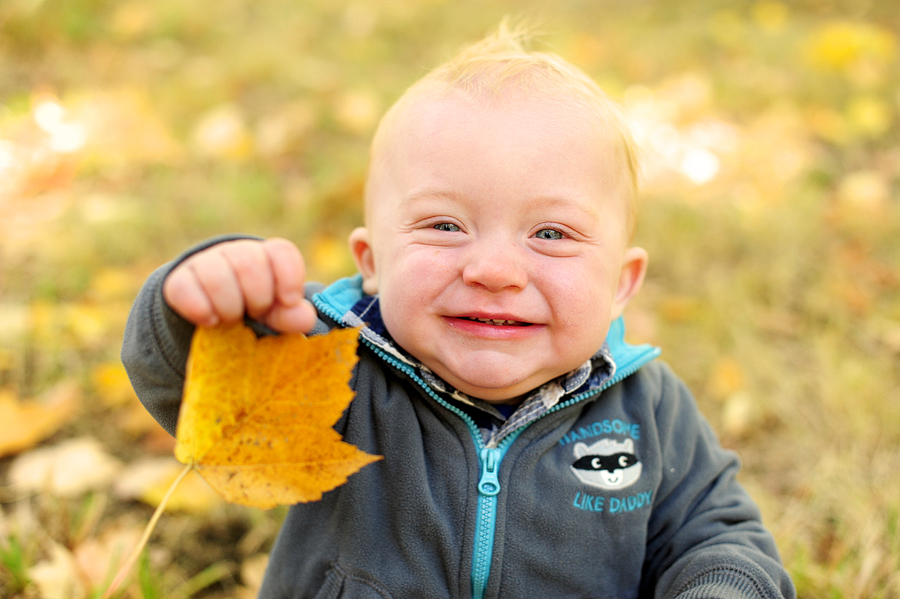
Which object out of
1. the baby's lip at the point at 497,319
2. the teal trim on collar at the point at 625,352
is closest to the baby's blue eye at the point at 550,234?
the baby's lip at the point at 497,319

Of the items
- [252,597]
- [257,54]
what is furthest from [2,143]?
[252,597]

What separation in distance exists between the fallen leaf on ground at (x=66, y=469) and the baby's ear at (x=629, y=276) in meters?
1.41

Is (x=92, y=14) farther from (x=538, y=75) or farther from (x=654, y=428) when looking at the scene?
(x=654, y=428)

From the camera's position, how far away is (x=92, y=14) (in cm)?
426

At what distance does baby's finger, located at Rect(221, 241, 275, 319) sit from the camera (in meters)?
1.04

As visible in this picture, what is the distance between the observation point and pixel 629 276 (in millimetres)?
1577

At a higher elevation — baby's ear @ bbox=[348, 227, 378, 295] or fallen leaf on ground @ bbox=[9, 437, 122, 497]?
baby's ear @ bbox=[348, 227, 378, 295]

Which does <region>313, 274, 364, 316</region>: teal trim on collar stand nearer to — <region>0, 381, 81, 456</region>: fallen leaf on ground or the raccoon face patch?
the raccoon face patch

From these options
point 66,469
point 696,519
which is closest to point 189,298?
point 696,519

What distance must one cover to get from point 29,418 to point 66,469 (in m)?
0.20

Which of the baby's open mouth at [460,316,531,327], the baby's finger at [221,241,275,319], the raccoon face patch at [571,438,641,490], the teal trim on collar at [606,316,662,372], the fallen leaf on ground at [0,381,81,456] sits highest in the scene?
the baby's finger at [221,241,275,319]

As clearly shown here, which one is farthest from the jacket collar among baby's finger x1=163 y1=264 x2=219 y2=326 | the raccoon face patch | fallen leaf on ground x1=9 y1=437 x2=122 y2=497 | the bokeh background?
fallen leaf on ground x1=9 y1=437 x2=122 y2=497

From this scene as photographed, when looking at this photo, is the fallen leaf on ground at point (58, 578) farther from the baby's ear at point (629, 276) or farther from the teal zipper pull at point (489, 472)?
the baby's ear at point (629, 276)

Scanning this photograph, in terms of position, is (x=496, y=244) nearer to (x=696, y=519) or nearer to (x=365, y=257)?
(x=365, y=257)
